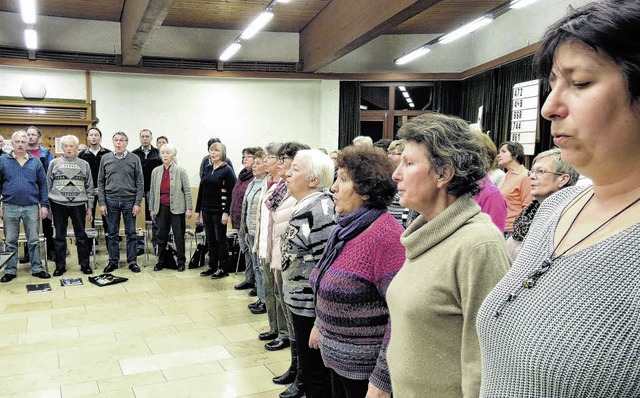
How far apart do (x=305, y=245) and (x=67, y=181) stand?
4599 mm

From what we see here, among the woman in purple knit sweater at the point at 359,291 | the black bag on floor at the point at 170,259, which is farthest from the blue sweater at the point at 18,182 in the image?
the woman in purple knit sweater at the point at 359,291

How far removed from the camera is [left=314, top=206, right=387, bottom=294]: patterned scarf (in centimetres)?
197

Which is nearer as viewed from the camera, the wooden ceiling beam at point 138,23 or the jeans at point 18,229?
the jeans at point 18,229

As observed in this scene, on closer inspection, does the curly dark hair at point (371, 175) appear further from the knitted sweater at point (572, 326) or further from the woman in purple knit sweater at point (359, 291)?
the knitted sweater at point (572, 326)

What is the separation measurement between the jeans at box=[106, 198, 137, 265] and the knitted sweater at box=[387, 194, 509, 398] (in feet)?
18.0

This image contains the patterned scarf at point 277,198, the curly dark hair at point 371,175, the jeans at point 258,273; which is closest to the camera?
the curly dark hair at point 371,175

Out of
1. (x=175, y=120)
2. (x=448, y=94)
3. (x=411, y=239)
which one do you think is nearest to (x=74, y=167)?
(x=175, y=120)

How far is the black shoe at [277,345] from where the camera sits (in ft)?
12.4

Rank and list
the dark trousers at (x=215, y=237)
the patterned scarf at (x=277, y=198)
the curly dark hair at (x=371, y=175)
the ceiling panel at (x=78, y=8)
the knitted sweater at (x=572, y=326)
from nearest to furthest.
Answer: the knitted sweater at (x=572, y=326) → the curly dark hair at (x=371, y=175) → the patterned scarf at (x=277, y=198) → the dark trousers at (x=215, y=237) → the ceiling panel at (x=78, y=8)

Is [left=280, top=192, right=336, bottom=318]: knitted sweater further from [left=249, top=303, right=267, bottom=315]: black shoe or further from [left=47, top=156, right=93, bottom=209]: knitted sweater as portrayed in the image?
[left=47, top=156, right=93, bottom=209]: knitted sweater

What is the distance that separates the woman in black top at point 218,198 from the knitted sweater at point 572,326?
520 centimetres

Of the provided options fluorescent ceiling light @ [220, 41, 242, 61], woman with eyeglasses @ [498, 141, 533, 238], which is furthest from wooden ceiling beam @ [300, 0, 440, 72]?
woman with eyeglasses @ [498, 141, 533, 238]

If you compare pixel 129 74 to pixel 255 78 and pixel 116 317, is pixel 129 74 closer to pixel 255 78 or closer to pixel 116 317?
pixel 255 78

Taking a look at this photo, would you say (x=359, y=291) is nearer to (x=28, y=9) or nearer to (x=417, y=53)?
(x=28, y=9)
